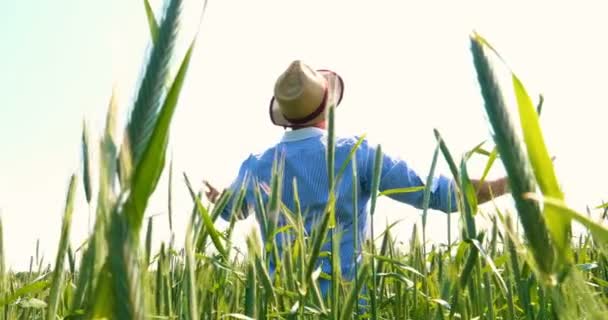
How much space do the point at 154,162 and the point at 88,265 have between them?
5.4 inches

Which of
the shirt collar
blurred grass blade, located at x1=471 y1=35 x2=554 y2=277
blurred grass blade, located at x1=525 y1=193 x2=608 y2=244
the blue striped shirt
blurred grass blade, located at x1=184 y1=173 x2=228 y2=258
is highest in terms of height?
the shirt collar

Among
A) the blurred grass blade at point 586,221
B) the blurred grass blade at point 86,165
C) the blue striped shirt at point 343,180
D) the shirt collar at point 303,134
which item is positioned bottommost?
the blurred grass blade at point 586,221

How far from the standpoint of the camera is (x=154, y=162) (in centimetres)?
35

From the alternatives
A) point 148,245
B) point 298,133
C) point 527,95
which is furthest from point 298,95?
point 527,95

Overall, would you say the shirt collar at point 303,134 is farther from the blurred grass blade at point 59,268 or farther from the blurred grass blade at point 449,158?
the blurred grass blade at point 59,268

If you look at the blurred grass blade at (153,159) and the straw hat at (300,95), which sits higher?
the straw hat at (300,95)

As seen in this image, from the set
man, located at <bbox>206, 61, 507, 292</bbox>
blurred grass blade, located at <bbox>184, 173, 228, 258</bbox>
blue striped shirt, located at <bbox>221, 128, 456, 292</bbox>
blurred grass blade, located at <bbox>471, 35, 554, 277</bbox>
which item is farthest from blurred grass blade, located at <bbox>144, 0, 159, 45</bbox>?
blue striped shirt, located at <bbox>221, 128, 456, 292</bbox>

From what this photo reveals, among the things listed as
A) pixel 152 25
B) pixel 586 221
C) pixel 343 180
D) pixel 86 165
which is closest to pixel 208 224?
pixel 86 165

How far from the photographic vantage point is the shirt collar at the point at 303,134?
353cm

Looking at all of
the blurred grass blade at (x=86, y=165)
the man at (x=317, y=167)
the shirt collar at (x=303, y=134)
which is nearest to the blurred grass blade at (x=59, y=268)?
the blurred grass blade at (x=86, y=165)

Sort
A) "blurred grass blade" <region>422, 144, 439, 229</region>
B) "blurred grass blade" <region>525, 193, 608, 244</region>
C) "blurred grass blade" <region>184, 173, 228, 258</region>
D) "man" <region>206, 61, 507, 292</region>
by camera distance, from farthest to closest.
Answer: "man" <region>206, 61, 507, 292</region> < "blurred grass blade" <region>422, 144, 439, 229</region> < "blurred grass blade" <region>184, 173, 228, 258</region> < "blurred grass blade" <region>525, 193, 608, 244</region>

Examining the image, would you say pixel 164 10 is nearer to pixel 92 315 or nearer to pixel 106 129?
pixel 106 129

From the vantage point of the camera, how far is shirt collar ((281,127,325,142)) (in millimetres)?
3533

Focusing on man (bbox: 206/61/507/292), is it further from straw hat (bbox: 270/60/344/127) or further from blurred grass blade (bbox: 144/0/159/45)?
blurred grass blade (bbox: 144/0/159/45)
